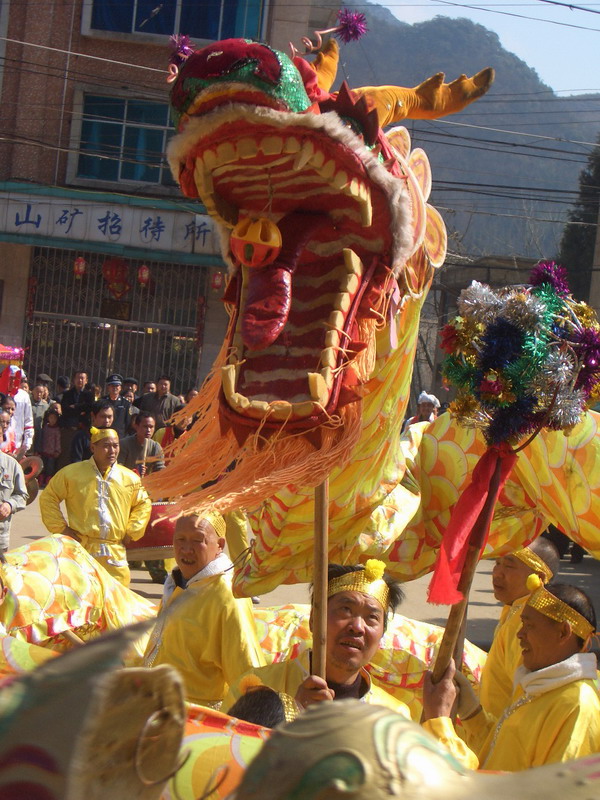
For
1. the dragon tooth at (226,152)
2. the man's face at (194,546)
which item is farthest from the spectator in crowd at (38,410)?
the dragon tooth at (226,152)

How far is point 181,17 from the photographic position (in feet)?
51.7

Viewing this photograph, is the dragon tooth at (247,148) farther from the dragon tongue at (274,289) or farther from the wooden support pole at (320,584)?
the wooden support pole at (320,584)

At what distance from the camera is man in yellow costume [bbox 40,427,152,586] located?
657cm

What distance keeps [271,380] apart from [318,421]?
0.52 feet

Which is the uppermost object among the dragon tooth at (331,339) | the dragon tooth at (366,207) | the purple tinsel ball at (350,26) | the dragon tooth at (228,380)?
the purple tinsel ball at (350,26)

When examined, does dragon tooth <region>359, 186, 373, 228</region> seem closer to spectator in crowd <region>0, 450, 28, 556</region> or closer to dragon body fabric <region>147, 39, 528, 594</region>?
dragon body fabric <region>147, 39, 528, 594</region>

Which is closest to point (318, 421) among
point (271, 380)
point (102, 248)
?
point (271, 380)

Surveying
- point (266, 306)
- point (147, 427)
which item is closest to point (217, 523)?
point (266, 306)

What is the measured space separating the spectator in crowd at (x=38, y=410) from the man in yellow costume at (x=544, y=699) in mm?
9976

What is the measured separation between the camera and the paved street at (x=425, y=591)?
7453 mm

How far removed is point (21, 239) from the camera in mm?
15352

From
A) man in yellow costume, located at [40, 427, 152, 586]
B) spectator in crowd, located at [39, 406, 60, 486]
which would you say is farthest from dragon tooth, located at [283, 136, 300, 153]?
spectator in crowd, located at [39, 406, 60, 486]

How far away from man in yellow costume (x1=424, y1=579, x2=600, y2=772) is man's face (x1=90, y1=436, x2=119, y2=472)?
13.8ft

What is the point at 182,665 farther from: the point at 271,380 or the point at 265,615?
the point at 271,380
